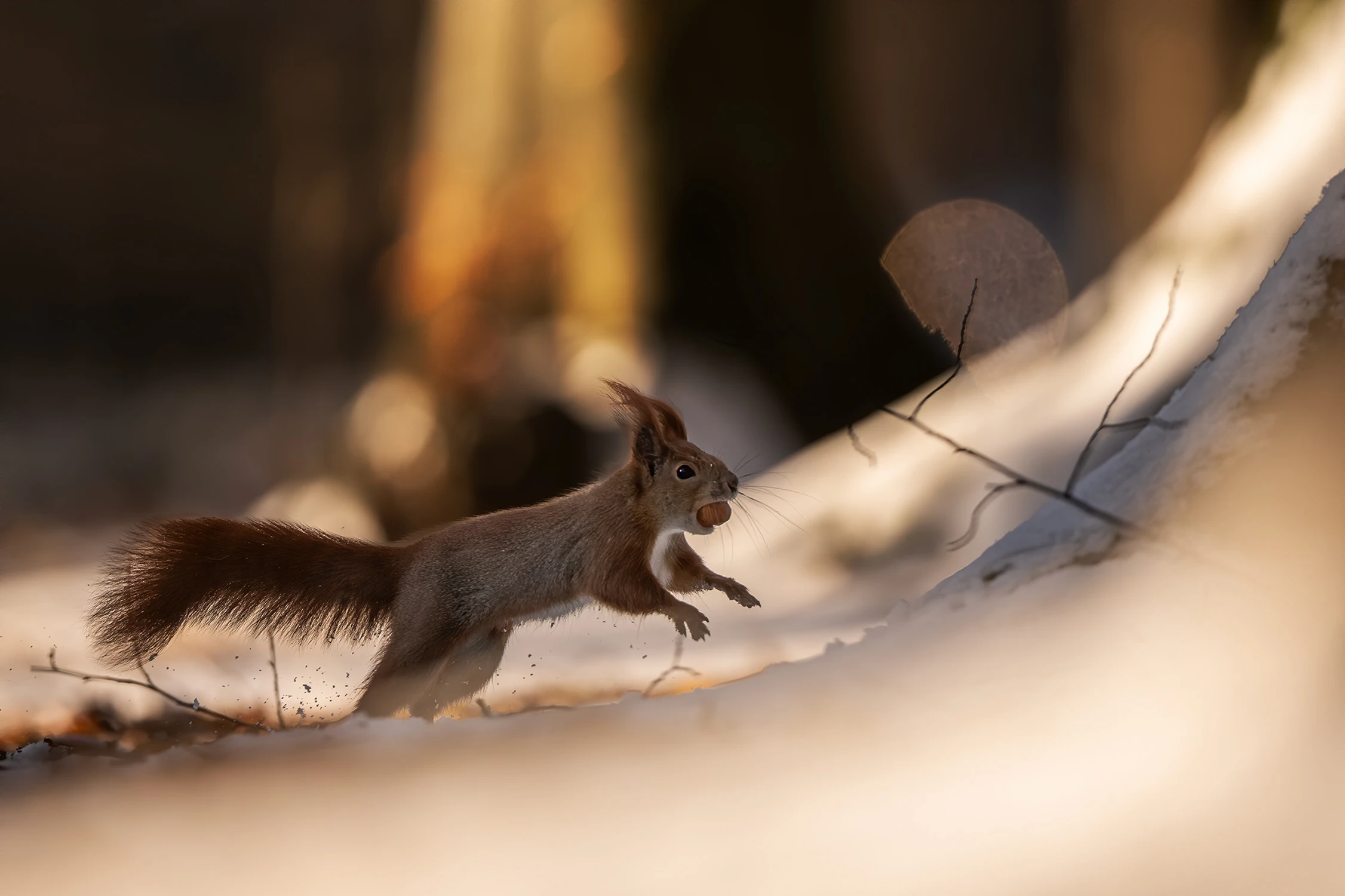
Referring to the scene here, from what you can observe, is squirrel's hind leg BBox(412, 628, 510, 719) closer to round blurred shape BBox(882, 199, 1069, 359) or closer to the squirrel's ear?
the squirrel's ear

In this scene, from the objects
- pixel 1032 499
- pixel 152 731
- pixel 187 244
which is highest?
pixel 187 244

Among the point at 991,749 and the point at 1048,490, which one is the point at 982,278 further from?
the point at 991,749

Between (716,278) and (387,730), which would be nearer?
(387,730)

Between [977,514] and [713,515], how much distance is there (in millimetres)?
290

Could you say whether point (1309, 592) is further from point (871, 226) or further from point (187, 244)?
point (187, 244)

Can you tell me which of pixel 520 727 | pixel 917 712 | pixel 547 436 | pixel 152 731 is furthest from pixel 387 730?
pixel 547 436

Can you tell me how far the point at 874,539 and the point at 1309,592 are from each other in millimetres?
393

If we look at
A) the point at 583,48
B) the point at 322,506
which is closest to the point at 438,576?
the point at 322,506

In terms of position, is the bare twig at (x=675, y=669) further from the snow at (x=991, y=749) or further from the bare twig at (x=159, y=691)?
the bare twig at (x=159, y=691)

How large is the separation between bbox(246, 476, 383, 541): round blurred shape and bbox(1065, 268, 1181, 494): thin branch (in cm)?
69

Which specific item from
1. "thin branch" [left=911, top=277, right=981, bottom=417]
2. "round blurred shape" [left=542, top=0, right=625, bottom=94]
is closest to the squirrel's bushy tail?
"thin branch" [left=911, top=277, right=981, bottom=417]

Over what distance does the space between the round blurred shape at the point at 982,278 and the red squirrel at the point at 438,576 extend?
1.17ft

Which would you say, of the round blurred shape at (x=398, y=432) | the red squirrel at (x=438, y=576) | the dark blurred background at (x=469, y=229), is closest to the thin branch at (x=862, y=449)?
the dark blurred background at (x=469, y=229)

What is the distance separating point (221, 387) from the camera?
1132mm
